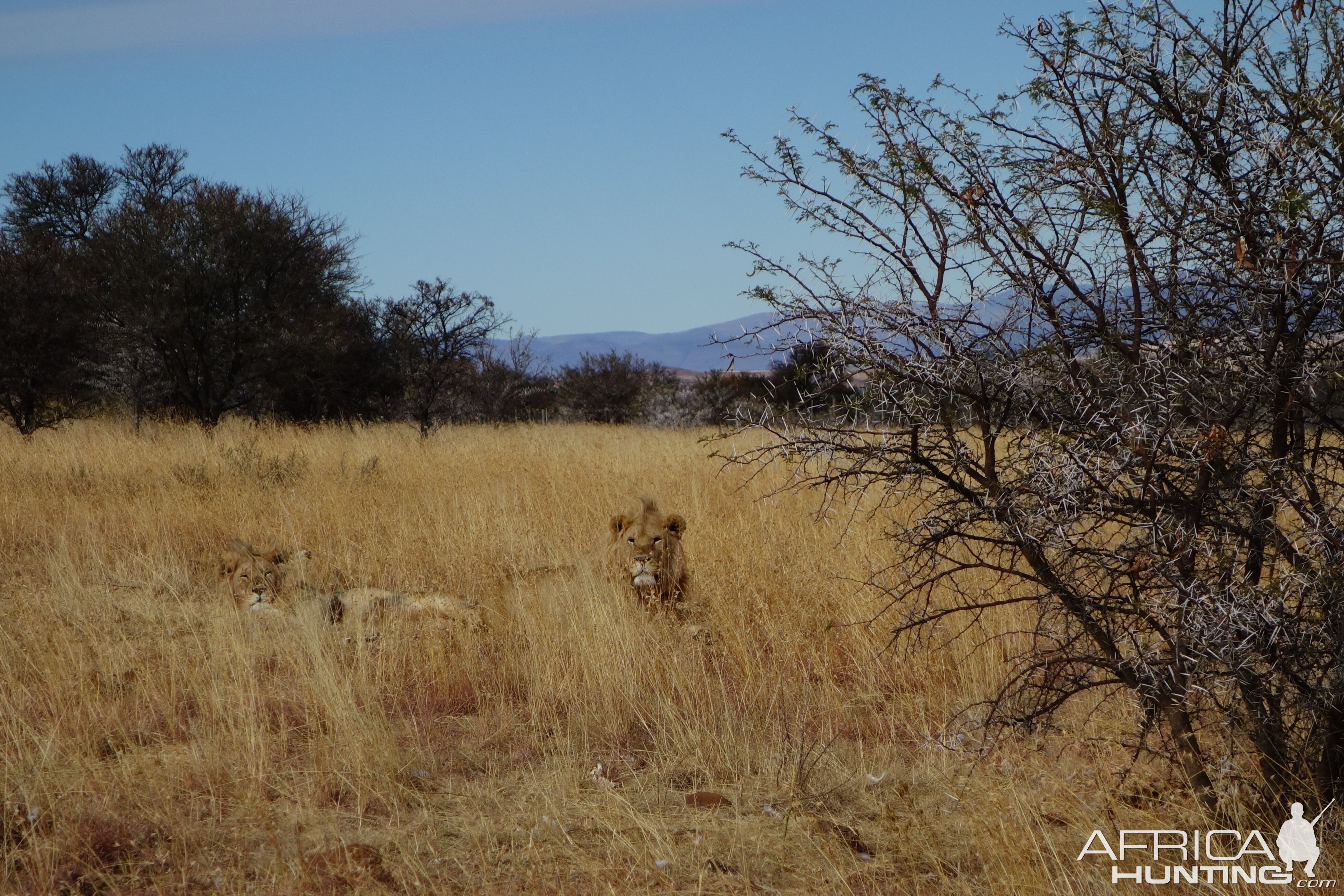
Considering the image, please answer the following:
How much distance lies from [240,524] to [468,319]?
15091 mm

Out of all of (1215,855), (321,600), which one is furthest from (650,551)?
(1215,855)

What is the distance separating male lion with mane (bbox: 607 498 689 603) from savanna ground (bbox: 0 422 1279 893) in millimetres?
258

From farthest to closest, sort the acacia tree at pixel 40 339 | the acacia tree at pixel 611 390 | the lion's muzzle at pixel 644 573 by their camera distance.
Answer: the acacia tree at pixel 611 390
the acacia tree at pixel 40 339
the lion's muzzle at pixel 644 573

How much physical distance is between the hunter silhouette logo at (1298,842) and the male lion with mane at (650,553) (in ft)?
12.3

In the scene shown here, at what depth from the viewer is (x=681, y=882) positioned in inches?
129

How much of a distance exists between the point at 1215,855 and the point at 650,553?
13.0 ft

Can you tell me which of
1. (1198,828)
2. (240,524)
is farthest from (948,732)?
(240,524)

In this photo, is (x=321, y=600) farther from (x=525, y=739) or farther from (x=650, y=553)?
(x=525, y=739)

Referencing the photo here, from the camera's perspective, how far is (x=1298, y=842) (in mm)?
3182

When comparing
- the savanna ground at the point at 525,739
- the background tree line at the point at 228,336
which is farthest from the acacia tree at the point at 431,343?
the savanna ground at the point at 525,739

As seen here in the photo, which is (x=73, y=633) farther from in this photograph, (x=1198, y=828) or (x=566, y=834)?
(x=1198, y=828)

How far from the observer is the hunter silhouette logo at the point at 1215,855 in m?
3.06

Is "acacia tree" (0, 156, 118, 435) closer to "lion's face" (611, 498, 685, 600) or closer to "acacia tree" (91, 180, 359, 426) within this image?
"acacia tree" (91, 180, 359, 426)

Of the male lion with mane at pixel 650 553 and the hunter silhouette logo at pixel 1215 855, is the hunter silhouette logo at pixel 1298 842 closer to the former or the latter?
the hunter silhouette logo at pixel 1215 855
